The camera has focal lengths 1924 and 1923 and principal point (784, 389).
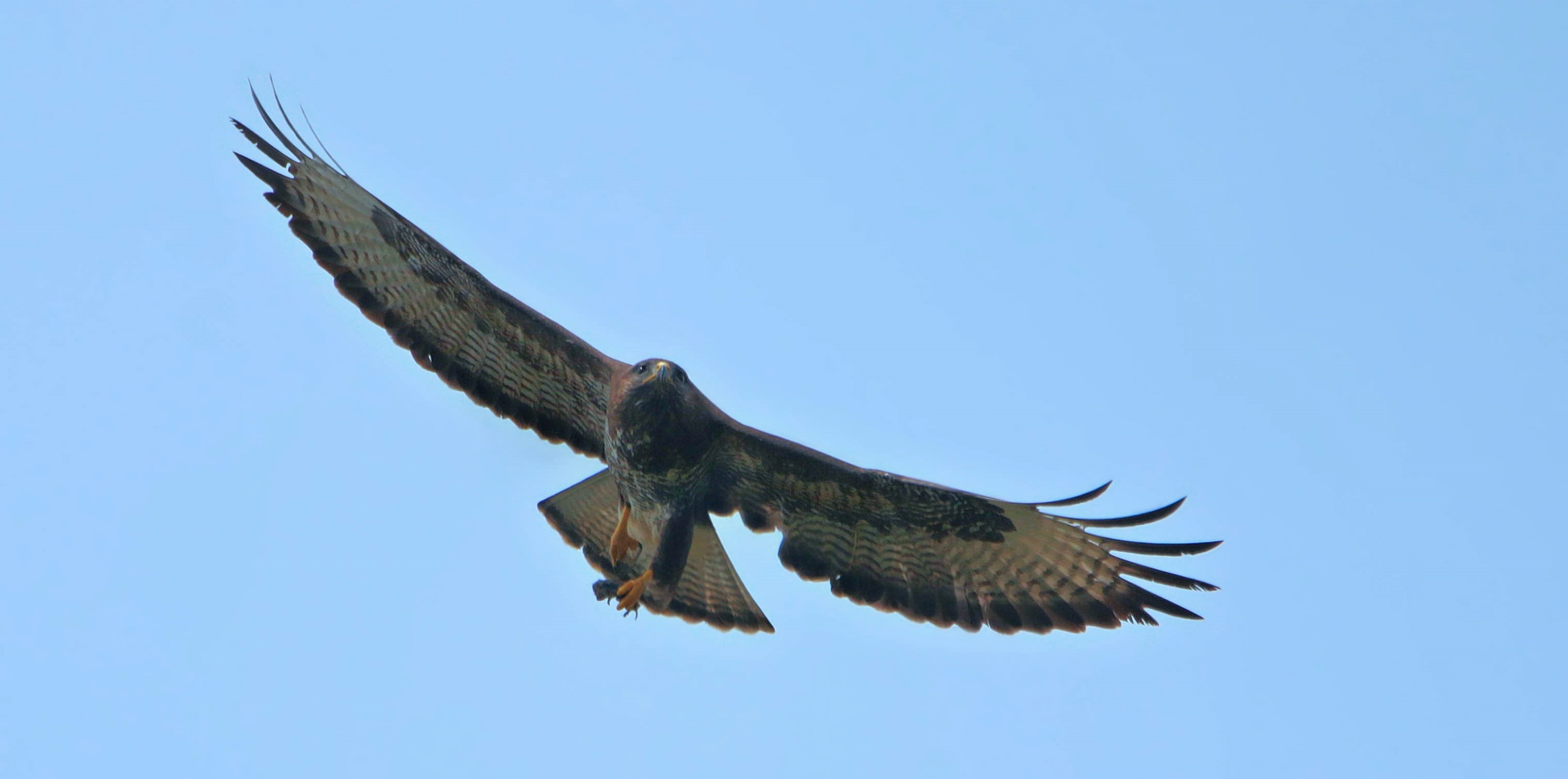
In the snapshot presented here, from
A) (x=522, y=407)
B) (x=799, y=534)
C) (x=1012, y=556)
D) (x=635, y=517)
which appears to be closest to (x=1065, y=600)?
(x=1012, y=556)

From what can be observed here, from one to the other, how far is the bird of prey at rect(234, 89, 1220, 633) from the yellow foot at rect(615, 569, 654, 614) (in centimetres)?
1

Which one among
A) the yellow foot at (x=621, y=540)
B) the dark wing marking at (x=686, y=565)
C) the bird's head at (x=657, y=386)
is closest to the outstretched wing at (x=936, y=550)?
the dark wing marking at (x=686, y=565)

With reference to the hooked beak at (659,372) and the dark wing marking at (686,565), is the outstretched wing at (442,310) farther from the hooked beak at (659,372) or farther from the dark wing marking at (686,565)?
the hooked beak at (659,372)

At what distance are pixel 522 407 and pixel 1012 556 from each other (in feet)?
10.4

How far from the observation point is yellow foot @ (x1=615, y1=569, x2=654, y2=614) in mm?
11422

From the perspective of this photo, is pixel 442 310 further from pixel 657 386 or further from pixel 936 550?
pixel 936 550

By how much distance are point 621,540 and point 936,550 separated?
6.36 feet

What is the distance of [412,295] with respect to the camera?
11695 millimetres

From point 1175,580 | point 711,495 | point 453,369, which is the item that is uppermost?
point 453,369

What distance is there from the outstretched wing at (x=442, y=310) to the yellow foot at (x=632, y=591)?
0.95 m

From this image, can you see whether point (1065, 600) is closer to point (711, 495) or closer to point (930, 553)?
point (930, 553)

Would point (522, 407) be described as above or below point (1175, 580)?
above

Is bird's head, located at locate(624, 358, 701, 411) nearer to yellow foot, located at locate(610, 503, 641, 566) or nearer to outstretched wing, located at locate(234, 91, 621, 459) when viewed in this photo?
outstretched wing, located at locate(234, 91, 621, 459)

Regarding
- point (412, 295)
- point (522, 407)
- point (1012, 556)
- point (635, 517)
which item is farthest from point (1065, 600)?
point (412, 295)
